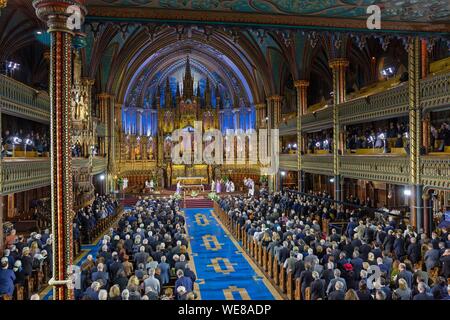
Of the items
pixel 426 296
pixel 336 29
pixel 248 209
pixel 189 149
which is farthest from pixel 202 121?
pixel 426 296

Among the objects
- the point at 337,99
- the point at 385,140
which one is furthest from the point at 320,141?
the point at 385,140

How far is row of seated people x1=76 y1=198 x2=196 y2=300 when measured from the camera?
8539 millimetres

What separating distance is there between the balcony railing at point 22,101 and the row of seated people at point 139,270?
251 inches

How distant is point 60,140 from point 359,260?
8.47 meters

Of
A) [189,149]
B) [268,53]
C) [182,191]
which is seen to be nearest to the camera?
[268,53]

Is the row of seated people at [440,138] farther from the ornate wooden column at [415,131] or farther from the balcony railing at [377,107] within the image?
the balcony railing at [377,107]

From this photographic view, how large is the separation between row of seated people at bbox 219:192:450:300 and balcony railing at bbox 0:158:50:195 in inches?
378

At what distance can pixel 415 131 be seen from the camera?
1619 centimetres

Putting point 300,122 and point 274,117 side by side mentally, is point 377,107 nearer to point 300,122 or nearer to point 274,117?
point 300,122

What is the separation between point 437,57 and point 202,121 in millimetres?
26474

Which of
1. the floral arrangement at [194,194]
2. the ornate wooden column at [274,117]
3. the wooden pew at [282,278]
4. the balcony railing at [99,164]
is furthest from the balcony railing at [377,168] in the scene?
the balcony railing at [99,164]
